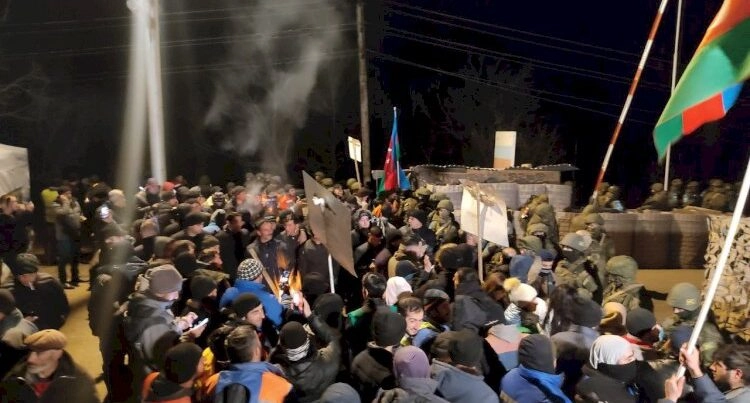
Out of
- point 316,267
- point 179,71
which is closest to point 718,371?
point 316,267

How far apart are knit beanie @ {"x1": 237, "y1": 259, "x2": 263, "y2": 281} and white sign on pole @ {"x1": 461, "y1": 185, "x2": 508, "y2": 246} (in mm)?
2751

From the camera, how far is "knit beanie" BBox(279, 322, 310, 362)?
3.76 meters

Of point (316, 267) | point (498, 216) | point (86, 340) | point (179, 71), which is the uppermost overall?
point (179, 71)

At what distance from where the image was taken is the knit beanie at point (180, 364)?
140 inches

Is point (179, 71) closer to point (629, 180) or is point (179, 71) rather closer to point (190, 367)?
point (629, 180)

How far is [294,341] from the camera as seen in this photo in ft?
12.3

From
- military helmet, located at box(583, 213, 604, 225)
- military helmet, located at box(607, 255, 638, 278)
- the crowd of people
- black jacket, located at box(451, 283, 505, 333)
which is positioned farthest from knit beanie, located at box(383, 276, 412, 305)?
military helmet, located at box(583, 213, 604, 225)

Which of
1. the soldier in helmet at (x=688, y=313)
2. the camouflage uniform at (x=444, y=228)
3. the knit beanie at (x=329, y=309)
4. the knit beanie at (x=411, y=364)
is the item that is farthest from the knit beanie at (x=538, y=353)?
the camouflage uniform at (x=444, y=228)

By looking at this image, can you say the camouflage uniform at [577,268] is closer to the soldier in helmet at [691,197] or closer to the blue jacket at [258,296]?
the blue jacket at [258,296]

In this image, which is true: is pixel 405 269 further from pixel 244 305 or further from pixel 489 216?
pixel 244 305

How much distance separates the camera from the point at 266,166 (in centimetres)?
3575

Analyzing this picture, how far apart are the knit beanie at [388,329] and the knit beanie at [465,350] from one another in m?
0.42

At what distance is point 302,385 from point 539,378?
4.45ft

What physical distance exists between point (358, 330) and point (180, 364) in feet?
5.31
